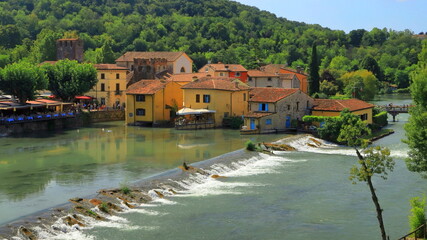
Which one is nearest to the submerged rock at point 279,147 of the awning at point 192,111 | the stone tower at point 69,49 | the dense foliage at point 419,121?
the awning at point 192,111

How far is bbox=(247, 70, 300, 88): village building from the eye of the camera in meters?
86.6

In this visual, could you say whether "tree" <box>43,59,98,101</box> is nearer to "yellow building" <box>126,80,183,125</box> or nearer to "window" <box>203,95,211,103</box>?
"yellow building" <box>126,80,183,125</box>

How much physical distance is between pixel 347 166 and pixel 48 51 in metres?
82.6

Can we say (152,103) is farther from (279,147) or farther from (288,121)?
(279,147)

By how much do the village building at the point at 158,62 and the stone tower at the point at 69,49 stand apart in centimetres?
1619

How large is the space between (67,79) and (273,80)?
28.6m

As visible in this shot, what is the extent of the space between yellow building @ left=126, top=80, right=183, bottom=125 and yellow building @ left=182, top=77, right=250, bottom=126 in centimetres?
302

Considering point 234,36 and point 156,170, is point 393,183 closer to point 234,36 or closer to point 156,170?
point 156,170

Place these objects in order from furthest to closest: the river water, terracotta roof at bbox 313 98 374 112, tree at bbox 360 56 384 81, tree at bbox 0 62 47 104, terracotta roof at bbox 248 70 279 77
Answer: tree at bbox 360 56 384 81
terracotta roof at bbox 248 70 279 77
tree at bbox 0 62 47 104
terracotta roof at bbox 313 98 374 112
the river water

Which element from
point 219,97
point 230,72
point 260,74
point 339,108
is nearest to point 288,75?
point 260,74

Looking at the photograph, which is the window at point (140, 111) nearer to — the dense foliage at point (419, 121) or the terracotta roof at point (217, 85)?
the terracotta roof at point (217, 85)

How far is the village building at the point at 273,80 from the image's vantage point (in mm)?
86625

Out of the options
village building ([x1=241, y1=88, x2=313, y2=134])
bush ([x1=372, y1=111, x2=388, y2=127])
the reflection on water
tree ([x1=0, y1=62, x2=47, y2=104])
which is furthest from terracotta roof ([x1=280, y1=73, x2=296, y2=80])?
tree ([x1=0, y1=62, x2=47, y2=104])

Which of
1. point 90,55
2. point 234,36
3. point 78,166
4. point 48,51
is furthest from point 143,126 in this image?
point 234,36
